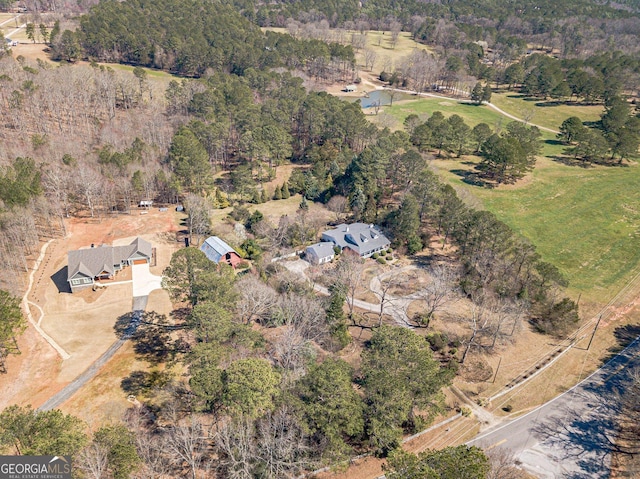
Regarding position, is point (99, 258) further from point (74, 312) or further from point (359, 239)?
point (359, 239)

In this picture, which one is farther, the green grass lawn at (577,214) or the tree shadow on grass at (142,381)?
the green grass lawn at (577,214)

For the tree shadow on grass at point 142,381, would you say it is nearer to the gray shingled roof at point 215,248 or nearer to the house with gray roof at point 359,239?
the gray shingled roof at point 215,248

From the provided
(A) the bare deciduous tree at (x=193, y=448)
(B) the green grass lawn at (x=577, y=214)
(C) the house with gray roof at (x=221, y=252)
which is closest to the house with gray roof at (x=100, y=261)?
(C) the house with gray roof at (x=221, y=252)

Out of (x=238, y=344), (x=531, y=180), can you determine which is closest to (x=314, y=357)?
(x=238, y=344)

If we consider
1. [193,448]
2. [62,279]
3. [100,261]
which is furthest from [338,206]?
[193,448]

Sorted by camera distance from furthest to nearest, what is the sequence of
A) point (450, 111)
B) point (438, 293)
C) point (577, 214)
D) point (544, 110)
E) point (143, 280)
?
1. point (544, 110)
2. point (450, 111)
3. point (577, 214)
4. point (143, 280)
5. point (438, 293)

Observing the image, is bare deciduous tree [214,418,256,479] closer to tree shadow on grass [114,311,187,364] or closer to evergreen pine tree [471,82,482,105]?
tree shadow on grass [114,311,187,364]

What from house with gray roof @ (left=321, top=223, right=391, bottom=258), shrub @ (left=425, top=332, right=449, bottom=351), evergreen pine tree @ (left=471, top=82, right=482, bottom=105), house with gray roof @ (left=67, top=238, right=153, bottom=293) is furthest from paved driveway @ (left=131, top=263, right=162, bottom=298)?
evergreen pine tree @ (left=471, top=82, right=482, bottom=105)
